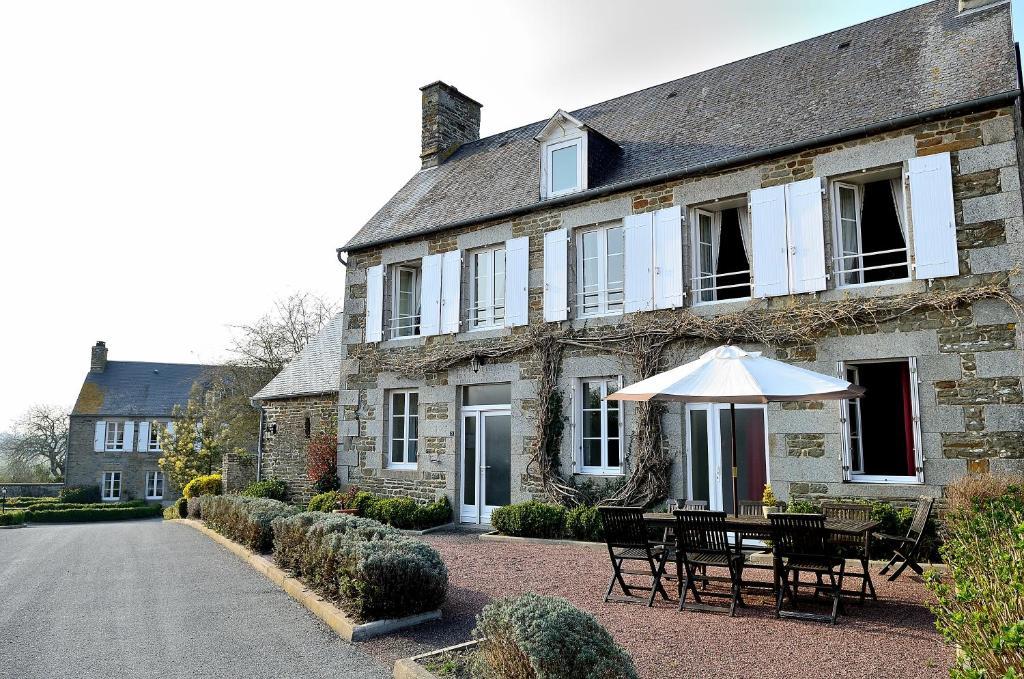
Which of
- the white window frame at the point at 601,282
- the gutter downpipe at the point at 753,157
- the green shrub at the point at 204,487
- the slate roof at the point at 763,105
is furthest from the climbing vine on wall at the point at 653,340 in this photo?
the green shrub at the point at 204,487

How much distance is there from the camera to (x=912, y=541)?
6508 millimetres

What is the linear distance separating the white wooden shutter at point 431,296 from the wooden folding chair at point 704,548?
25.2 ft

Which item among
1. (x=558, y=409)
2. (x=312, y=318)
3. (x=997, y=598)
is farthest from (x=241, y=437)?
(x=997, y=598)

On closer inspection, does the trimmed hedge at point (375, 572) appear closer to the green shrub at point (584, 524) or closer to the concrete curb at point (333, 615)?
the concrete curb at point (333, 615)

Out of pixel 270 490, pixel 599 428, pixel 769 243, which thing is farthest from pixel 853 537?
pixel 270 490

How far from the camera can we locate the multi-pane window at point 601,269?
11258 mm

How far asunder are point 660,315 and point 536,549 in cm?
367

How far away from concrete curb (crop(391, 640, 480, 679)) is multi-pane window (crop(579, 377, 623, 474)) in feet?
19.6

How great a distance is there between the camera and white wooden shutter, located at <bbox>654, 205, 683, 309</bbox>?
10.4 metres

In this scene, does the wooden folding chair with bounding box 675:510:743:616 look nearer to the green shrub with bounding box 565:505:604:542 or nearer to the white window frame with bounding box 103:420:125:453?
the green shrub with bounding box 565:505:604:542

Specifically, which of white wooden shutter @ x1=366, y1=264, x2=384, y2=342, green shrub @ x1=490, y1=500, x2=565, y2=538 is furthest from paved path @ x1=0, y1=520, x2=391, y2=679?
white wooden shutter @ x1=366, y1=264, x2=384, y2=342

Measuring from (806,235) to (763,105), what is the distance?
2.84 m

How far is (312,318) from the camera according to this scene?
94.3 feet

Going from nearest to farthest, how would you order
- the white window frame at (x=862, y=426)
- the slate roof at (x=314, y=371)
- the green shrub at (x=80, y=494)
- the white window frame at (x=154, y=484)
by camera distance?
the white window frame at (x=862, y=426), the slate roof at (x=314, y=371), the green shrub at (x=80, y=494), the white window frame at (x=154, y=484)
